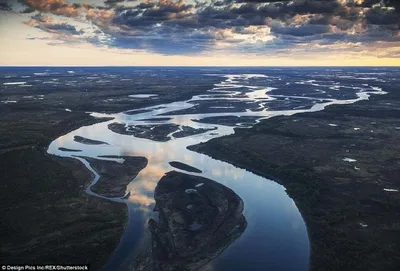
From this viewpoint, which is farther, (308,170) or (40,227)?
(308,170)

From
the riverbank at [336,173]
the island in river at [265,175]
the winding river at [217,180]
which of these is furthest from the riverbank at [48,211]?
the riverbank at [336,173]

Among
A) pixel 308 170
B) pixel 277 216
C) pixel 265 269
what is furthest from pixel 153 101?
pixel 265 269

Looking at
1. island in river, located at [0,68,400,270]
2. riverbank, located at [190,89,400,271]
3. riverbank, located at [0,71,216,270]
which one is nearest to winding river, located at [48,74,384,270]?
island in river, located at [0,68,400,270]

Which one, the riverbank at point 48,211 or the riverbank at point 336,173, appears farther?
the riverbank at point 336,173

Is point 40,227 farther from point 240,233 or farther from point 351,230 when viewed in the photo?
point 351,230

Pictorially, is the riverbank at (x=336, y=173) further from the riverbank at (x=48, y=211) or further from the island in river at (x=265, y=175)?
→ the riverbank at (x=48, y=211)

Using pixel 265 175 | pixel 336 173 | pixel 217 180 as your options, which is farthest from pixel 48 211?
pixel 336 173

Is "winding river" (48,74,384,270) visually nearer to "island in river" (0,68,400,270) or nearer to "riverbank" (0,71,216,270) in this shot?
"island in river" (0,68,400,270)

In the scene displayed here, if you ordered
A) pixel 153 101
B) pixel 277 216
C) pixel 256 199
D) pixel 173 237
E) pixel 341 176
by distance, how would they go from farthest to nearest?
pixel 153 101 < pixel 341 176 < pixel 256 199 < pixel 277 216 < pixel 173 237
